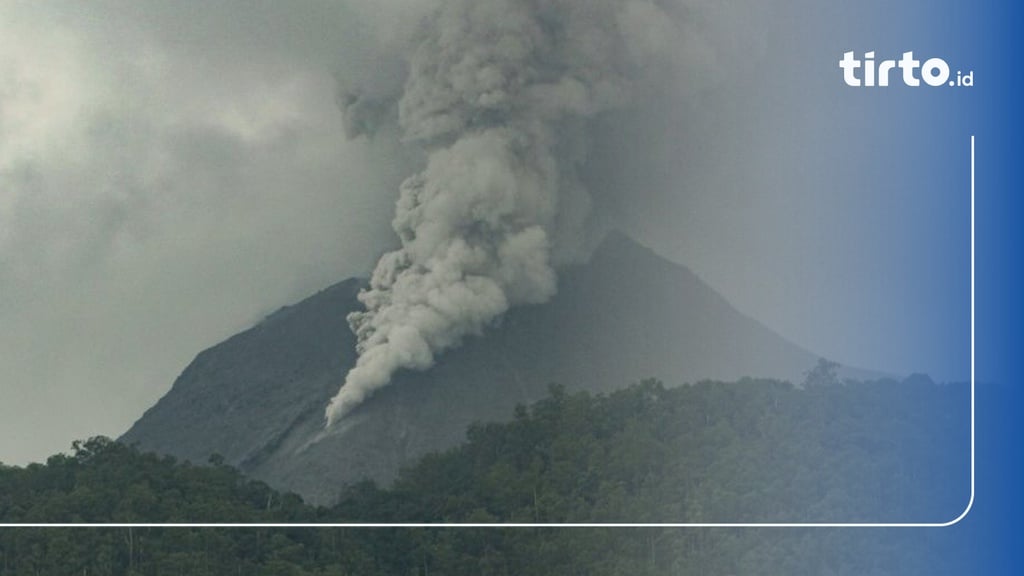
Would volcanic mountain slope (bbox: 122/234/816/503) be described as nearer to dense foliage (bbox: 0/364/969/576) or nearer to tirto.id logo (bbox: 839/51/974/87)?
dense foliage (bbox: 0/364/969/576)

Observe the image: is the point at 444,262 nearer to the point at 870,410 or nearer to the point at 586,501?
the point at 586,501

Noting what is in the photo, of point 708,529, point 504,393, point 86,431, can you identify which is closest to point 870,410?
point 708,529

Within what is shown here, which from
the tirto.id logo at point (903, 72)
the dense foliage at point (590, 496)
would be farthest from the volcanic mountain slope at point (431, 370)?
the tirto.id logo at point (903, 72)

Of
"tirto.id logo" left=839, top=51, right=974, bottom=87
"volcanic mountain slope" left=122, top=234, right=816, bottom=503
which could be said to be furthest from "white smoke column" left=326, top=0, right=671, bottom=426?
"tirto.id logo" left=839, top=51, right=974, bottom=87

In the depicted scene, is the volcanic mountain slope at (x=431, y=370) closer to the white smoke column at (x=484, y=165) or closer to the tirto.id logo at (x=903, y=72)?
the white smoke column at (x=484, y=165)

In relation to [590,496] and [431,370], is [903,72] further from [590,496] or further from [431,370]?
[431,370]

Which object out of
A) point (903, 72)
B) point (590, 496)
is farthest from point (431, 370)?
point (903, 72)
